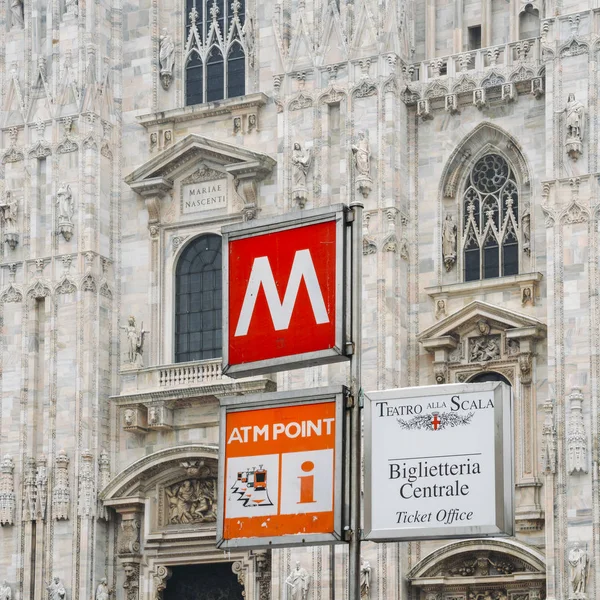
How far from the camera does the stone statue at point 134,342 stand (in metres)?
29.3

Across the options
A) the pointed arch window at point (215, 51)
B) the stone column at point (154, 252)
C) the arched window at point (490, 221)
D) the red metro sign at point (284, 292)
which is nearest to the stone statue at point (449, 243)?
the arched window at point (490, 221)

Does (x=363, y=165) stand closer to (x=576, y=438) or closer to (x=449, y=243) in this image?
(x=449, y=243)

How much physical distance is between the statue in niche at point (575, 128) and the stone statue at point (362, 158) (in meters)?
3.52

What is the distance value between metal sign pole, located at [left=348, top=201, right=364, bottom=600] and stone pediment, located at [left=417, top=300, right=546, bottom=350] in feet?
53.4

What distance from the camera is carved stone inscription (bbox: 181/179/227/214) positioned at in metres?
29.3

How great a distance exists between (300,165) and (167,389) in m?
4.58

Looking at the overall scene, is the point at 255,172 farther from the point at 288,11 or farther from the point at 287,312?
the point at 287,312

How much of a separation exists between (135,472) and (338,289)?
19469 millimetres

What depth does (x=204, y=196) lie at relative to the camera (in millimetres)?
29547

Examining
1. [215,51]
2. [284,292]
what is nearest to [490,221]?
[215,51]

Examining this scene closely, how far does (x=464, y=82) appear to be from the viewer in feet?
90.1

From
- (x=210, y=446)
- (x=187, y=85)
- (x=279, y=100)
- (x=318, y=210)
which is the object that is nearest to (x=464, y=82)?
(x=279, y=100)

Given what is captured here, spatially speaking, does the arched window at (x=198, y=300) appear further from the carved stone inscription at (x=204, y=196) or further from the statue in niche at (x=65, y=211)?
the statue in niche at (x=65, y=211)

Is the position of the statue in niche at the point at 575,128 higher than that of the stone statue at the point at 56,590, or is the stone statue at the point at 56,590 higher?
the statue in niche at the point at 575,128
